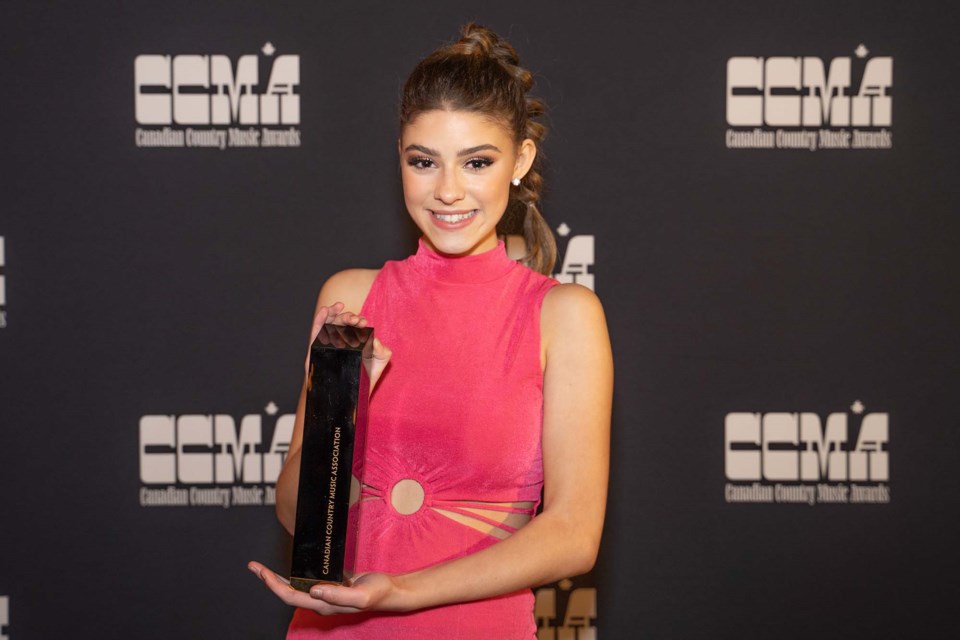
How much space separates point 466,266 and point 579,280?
3.37ft

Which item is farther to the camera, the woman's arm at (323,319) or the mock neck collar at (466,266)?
the mock neck collar at (466,266)

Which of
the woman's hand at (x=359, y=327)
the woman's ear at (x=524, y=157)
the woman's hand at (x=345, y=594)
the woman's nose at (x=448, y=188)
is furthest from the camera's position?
the woman's ear at (x=524, y=157)

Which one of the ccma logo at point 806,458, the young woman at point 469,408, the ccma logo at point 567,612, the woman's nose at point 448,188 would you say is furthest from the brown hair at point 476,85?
the ccma logo at point 567,612

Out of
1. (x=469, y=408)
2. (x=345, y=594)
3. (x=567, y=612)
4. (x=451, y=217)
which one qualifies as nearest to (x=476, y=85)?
(x=451, y=217)

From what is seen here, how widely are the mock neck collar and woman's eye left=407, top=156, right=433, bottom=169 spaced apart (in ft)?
0.65

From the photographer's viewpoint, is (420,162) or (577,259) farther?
(577,259)

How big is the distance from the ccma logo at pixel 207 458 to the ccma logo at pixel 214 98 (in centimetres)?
80

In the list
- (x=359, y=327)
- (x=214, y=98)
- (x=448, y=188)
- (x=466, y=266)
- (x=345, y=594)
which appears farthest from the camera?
(x=214, y=98)

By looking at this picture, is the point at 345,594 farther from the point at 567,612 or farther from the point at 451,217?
the point at 567,612

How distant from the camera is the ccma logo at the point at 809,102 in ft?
8.58

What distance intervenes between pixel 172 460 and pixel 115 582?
0.40 m

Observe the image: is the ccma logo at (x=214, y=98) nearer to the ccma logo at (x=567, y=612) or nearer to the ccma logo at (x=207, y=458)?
the ccma logo at (x=207, y=458)

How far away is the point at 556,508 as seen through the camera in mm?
1448

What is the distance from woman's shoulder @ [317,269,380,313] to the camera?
169cm
